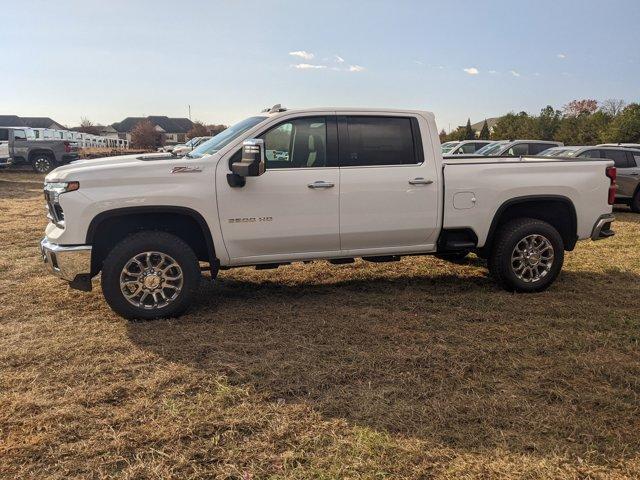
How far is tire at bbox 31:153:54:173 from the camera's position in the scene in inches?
840

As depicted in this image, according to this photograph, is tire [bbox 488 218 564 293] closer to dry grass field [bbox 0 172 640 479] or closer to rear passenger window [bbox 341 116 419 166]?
dry grass field [bbox 0 172 640 479]

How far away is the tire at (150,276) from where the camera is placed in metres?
4.29

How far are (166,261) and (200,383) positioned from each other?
57.1 inches

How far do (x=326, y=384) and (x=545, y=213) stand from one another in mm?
3538

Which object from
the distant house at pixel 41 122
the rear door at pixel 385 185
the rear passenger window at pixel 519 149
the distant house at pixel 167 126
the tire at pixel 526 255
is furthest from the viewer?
the distant house at pixel 167 126

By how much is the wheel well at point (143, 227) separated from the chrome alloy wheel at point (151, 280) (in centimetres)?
31

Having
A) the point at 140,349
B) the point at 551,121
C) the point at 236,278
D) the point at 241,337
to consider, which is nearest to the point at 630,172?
the point at 236,278

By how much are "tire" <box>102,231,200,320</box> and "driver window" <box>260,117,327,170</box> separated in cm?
117

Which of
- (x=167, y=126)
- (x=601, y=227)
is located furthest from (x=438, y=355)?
(x=167, y=126)

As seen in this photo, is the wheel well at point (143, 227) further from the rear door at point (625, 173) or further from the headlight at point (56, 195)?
the rear door at point (625, 173)

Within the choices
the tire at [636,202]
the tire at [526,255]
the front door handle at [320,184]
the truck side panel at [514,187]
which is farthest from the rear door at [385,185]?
the tire at [636,202]

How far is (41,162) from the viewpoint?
21.6m

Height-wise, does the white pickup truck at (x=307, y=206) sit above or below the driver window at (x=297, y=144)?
below

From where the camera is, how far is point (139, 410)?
2986 millimetres
